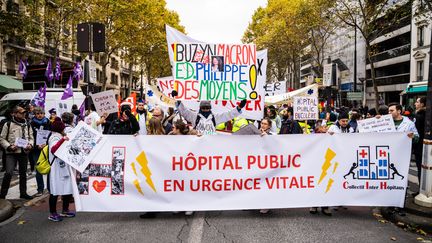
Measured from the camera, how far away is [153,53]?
149 ft

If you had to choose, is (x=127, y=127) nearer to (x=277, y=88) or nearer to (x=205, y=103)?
(x=205, y=103)

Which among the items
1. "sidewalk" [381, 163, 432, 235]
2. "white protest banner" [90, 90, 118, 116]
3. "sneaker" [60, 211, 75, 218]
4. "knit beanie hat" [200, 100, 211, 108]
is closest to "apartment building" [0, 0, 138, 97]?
"white protest banner" [90, 90, 118, 116]

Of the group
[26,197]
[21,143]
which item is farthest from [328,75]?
[26,197]

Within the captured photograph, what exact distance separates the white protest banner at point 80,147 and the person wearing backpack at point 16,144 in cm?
210

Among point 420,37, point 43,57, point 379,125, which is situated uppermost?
point 420,37

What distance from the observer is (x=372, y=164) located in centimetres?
632

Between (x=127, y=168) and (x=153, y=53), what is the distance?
40.7 m

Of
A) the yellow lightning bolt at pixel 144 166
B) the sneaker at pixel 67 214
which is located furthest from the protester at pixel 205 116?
the sneaker at pixel 67 214

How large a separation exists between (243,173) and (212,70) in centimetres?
233

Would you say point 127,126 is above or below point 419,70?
below

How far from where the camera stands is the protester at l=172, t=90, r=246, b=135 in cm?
738

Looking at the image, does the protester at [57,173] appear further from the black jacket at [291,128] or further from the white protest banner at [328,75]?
the white protest banner at [328,75]

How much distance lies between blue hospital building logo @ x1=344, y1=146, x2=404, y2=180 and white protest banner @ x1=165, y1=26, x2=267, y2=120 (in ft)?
7.72

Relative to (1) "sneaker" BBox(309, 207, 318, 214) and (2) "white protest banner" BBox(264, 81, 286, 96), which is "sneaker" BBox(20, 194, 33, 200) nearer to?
(1) "sneaker" BBox(309, 207, 318, 214)
